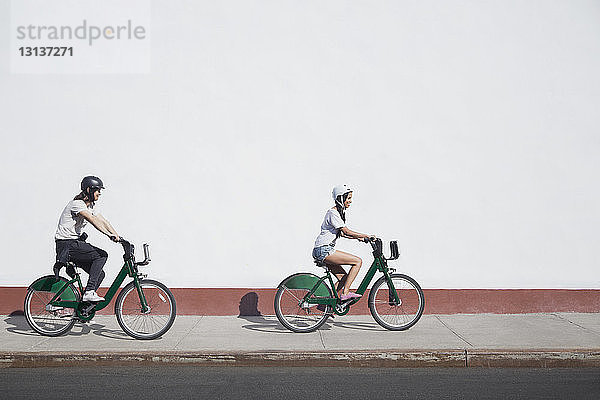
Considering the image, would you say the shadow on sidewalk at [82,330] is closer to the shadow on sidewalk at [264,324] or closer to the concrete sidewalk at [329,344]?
the concrete sidewalk at [329,344]

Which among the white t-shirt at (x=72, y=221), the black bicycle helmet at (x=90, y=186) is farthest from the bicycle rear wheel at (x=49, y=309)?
the black bicycle helmet at (x=90, y=186)

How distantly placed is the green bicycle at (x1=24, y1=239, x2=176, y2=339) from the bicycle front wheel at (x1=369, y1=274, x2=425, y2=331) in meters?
2.50

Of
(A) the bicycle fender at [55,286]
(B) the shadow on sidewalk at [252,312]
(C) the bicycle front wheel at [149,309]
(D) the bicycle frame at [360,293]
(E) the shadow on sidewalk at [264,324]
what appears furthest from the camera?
(B) the shadow on sidewalk at [252,312]

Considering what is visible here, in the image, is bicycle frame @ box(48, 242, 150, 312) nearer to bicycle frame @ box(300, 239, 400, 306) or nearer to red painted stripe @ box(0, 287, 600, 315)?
red painted stripe @ box(0, 287, 600, 315)

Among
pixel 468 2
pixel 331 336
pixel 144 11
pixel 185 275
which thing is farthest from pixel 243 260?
pixel 468 2

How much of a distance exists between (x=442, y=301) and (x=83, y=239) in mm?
4954

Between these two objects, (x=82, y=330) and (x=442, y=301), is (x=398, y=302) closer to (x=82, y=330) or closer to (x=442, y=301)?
(x=442, y=301)

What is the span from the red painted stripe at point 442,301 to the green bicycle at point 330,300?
4.20 feet

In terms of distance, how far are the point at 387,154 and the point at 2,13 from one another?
5.85 meters

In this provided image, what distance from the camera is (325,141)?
1112 centimetres

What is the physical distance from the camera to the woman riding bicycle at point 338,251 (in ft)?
31.3

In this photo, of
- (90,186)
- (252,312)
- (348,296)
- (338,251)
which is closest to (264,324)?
(252,312)

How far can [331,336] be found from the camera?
9219 mm

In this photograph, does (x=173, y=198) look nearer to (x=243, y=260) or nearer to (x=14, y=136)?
(x=243, y=260)
